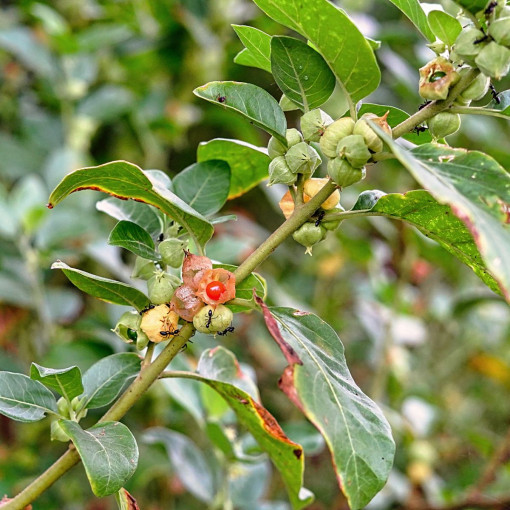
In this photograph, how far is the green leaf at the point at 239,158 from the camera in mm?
756

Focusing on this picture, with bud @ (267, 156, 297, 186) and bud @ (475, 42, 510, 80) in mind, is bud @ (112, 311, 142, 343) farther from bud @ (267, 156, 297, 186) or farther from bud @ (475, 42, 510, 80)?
bud @ (475, 42, 510, 80)

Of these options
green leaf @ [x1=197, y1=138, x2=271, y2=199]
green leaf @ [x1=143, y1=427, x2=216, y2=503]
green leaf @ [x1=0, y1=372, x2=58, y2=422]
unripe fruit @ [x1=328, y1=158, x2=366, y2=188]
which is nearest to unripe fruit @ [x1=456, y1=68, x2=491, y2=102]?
unripe fruit @ [x1=328, y1=158, x2=366, y2=188]

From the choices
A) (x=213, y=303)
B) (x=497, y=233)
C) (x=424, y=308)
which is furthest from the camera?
(x=424, y=308)

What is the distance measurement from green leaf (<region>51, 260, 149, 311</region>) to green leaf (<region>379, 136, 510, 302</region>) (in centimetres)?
29

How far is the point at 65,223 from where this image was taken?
4.40ft

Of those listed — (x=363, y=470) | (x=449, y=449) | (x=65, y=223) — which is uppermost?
(x=363, y=470)

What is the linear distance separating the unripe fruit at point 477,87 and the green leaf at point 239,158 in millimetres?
238

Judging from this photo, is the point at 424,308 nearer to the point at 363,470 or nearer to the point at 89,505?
the point at 89,505

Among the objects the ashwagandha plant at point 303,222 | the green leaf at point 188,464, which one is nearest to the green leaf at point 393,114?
the ashwagandha plant at point 303,222

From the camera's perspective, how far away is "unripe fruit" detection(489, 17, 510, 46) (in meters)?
0.52

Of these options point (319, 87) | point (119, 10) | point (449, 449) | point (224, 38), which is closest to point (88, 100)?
point (119, 10)

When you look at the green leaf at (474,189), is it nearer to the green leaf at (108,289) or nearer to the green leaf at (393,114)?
the green leaf at (393,114)

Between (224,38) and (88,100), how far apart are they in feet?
1.54

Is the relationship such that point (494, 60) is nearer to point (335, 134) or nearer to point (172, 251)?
point (335, 134)
